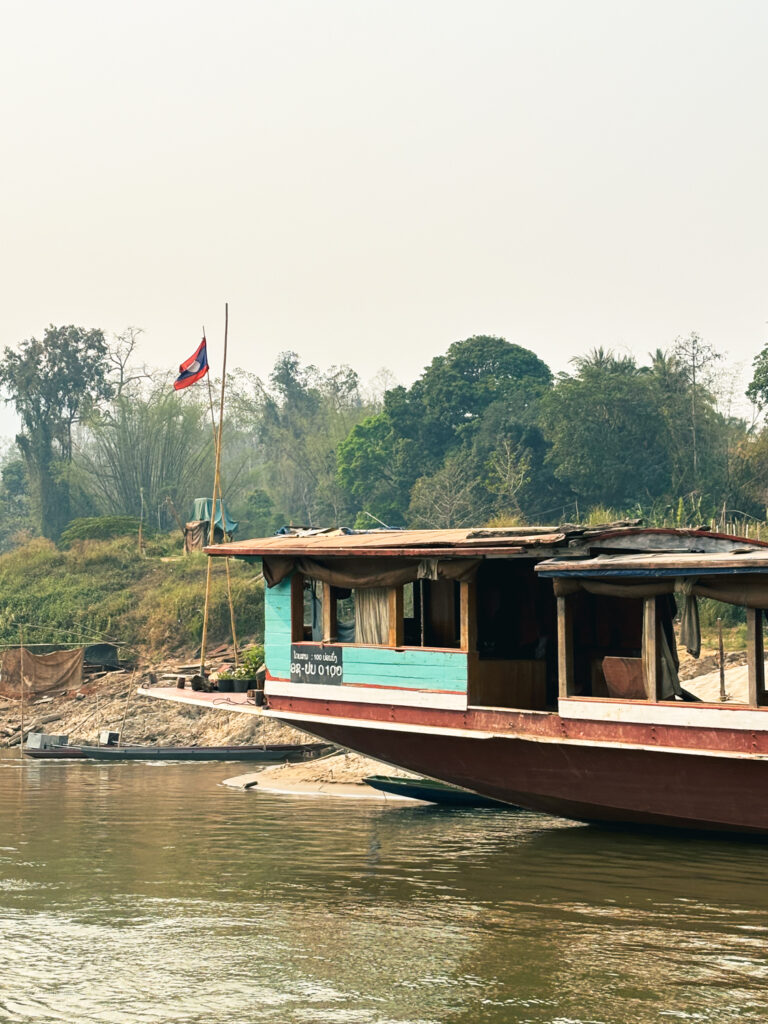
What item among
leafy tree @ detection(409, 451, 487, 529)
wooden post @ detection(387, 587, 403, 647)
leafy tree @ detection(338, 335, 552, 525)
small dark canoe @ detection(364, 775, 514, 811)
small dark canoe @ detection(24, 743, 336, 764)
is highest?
leafy tree @ detection(338, 335, 552, 525)

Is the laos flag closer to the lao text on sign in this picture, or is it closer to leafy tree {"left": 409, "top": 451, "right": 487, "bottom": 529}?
the lao text on sign

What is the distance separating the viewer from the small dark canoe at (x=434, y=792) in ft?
53.4

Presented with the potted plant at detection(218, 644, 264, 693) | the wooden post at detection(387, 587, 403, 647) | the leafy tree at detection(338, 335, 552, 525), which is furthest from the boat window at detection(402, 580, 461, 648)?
the leafy tree at detection(338, 335, 552, 525)

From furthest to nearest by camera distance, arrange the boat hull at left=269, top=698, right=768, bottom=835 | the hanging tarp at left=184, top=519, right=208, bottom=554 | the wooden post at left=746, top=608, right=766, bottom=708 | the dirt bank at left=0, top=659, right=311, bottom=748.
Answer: the hanging tarp at left=184, top=519, right=208, bottom=554 < the dirt bank at left=0, top=659, right=311, bottom=748 < the boat hull at left=269, top=698, right=768, bottom=835 < the wooden post at left=746, top=608, right=766, bottom=708

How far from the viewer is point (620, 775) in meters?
13.4

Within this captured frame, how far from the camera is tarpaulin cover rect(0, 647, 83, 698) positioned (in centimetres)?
2888

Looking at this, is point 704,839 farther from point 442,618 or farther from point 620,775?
point 442,618

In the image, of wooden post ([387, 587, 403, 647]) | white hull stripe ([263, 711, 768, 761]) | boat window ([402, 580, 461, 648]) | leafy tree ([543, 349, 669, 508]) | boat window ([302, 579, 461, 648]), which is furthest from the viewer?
leafy tree ([543, 349, 669, 508])

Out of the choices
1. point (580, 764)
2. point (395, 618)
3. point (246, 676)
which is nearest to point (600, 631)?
point (580, 764)

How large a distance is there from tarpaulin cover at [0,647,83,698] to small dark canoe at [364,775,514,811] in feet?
46.1

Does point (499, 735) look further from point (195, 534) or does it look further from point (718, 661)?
point (195, 534)

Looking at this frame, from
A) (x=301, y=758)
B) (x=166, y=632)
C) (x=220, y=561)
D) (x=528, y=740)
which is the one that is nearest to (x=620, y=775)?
(x=528, y=740)

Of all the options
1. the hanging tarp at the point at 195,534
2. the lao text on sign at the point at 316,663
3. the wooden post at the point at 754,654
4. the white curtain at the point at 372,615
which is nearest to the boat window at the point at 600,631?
the white curtain at the point at 372,615

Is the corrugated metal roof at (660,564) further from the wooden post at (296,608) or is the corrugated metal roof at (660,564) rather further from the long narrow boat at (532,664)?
the wooden post at (296,608)
